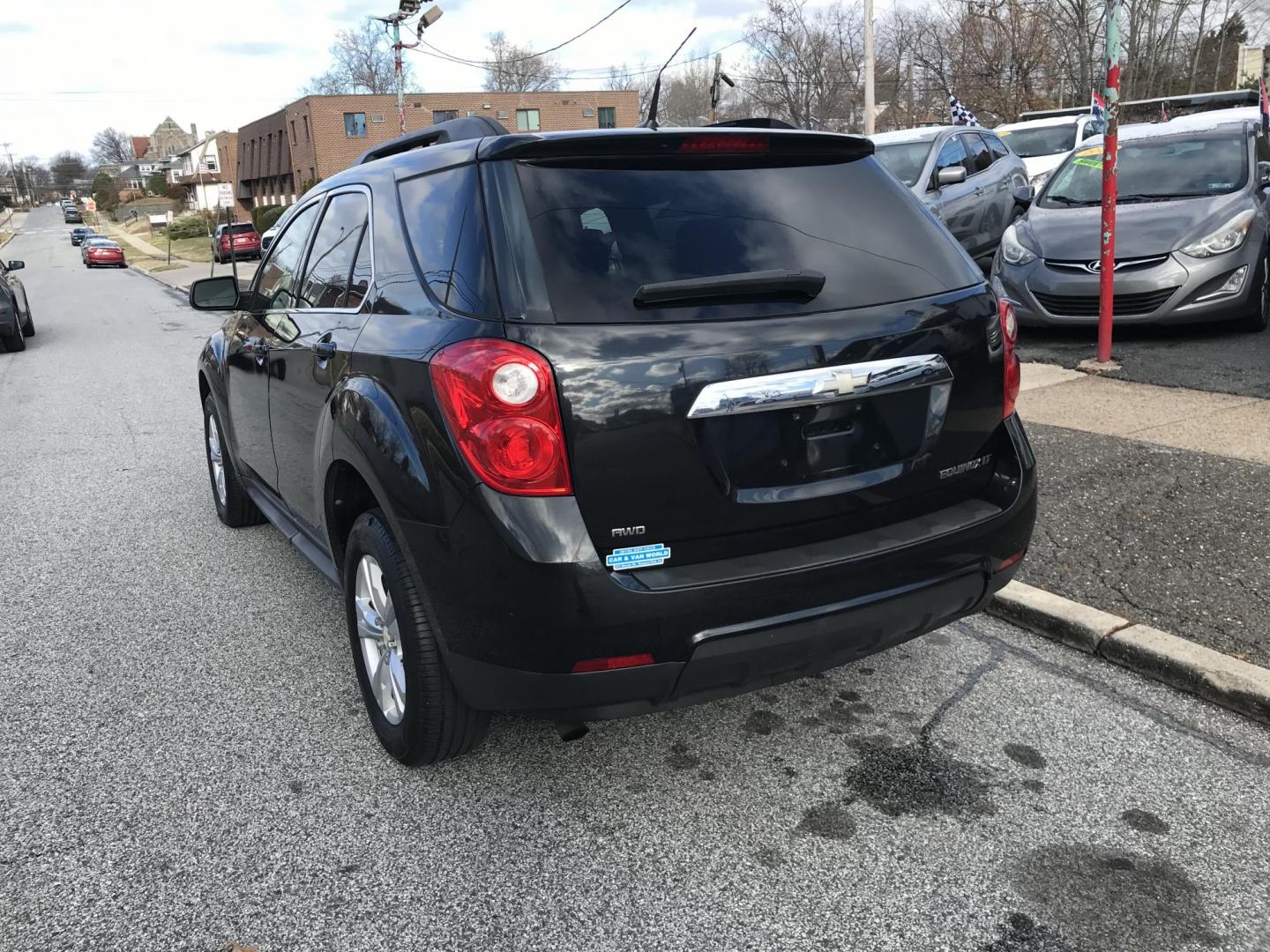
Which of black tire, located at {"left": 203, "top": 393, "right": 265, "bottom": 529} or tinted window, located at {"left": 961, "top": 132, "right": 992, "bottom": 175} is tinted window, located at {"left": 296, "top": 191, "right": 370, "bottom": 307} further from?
tinted window, located at {"left": 961, "top": 132, "right": 992, "bottom": 175}

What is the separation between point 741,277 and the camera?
2.68m

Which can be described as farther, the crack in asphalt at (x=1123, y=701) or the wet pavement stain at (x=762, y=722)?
the wet pavement stain at (x=762, y=722)

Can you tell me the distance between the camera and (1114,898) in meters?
2.51

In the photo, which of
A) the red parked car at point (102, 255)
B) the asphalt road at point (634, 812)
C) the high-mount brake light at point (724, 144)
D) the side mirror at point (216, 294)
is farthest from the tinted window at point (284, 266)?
the red parked car at point (102, 255)

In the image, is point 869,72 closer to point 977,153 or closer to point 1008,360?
point 977,153

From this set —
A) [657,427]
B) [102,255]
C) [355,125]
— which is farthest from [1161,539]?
[355,125]

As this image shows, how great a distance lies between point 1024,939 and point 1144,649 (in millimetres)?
1620

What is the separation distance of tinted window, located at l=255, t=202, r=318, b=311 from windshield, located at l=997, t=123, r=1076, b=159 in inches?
623

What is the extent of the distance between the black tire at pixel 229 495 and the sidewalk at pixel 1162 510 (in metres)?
3.96

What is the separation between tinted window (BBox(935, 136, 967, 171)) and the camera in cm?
1196

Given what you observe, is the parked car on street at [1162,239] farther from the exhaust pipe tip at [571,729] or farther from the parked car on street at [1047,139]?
the parked car on street at [1047,139]

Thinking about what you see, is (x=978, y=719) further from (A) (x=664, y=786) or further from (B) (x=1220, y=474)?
(B) (x=1220, y=474)

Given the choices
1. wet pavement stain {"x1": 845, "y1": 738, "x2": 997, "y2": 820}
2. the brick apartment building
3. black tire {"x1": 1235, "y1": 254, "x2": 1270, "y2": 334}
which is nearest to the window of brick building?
the brick apartment building

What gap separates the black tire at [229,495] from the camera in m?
5.54
